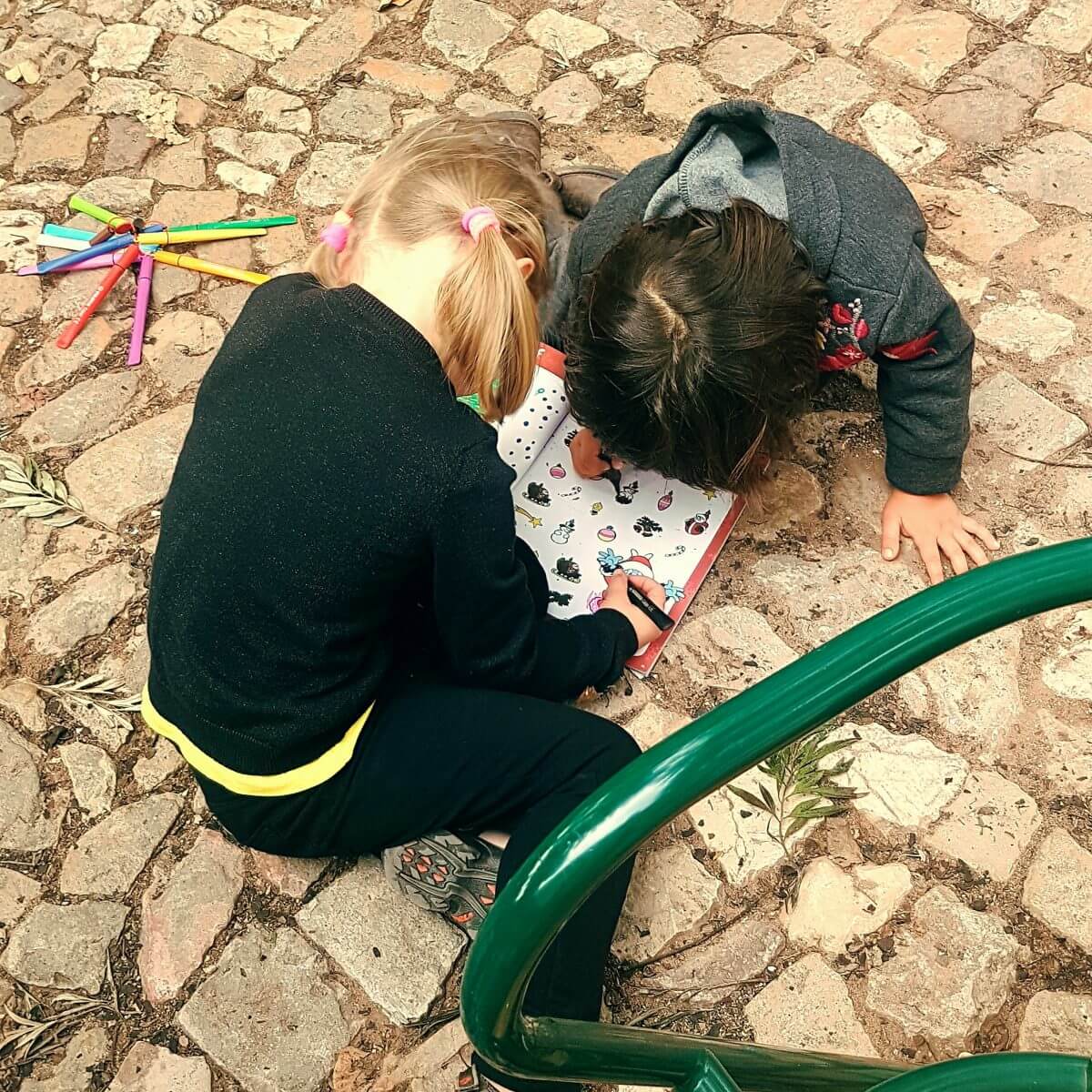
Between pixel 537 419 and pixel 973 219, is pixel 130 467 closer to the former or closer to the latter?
pixel 537 419

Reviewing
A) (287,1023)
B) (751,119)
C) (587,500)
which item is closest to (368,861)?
(287,1023)

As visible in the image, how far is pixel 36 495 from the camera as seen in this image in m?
1.79

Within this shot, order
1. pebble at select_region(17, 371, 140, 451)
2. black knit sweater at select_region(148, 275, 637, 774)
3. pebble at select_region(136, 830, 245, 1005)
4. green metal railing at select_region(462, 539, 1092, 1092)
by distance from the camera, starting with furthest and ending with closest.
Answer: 1. pebble at select_region(17, 371, 140, 451)
2. pebble at select_region(136, 830, 245, 1005)
3. black knit sweater at select_region(148, 275, 637, 774)
4. green metal railing at select_region(462, 539, 1092, 1092)

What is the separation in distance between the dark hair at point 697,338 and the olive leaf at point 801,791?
15.1 inches

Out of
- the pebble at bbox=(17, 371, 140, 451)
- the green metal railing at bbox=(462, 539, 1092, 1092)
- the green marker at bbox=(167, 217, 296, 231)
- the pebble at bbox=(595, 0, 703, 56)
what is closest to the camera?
the green metal railing at bbox=(462, 539, 1092, 1092)

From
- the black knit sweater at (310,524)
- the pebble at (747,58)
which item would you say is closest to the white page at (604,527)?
the black knit sweater at (310,524)

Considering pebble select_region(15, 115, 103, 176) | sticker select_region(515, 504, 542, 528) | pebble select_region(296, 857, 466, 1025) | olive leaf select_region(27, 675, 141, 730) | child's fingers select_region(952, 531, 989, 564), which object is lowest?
olive leaf select_region(27, 675, 141, 730)

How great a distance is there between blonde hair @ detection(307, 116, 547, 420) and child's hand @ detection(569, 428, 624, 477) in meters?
0.36

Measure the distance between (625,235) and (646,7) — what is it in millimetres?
1224

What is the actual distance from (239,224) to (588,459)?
2.78 ft

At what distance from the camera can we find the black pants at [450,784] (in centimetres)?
132

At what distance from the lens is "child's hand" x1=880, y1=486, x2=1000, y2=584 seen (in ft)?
5.43

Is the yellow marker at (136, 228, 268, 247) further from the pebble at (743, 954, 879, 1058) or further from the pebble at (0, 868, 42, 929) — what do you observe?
the pebble at (743, 954, 879, 1058)

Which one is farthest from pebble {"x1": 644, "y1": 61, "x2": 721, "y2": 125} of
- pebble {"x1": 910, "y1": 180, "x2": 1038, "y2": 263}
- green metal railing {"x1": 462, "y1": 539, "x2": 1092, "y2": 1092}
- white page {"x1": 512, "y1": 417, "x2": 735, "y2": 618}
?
green metal railing {"x1": 462, "y1": 539, "x2": 1092, "y2": 1092}
